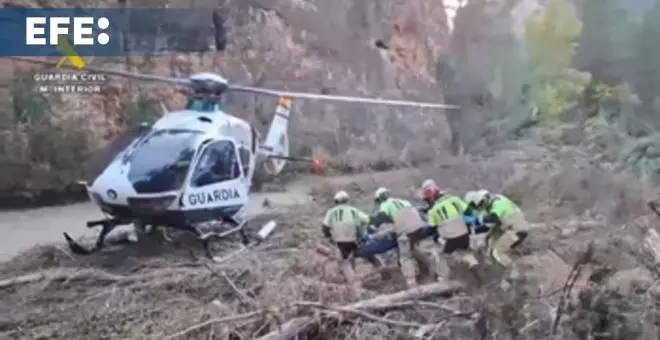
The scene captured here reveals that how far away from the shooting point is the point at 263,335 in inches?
97.3

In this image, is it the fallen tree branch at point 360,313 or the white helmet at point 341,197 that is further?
the white helmet at point 341,197

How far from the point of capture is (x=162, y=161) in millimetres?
2463

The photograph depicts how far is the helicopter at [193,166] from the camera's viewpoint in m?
2.44

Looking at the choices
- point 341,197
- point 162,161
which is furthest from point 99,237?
point 341,197

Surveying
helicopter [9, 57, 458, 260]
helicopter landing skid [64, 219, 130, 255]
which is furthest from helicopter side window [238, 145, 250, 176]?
helicopter landing skid [64, 219, 130, 255]

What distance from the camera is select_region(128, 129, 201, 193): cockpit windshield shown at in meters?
2.44

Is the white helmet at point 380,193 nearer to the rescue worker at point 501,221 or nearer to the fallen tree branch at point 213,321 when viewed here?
the rescue worker at point 501,221

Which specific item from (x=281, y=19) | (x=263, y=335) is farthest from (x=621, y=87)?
(x=263, y=335)

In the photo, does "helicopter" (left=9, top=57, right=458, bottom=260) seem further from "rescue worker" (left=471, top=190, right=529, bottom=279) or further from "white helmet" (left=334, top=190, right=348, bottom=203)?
"rescue worker" (left=471, top=190, right=529, bottom=279)

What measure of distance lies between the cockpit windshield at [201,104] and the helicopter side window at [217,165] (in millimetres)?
100

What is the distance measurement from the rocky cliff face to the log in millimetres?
384

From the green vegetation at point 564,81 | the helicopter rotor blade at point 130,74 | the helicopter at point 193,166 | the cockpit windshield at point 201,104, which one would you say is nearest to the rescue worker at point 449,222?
the green vegetation at point 564,81

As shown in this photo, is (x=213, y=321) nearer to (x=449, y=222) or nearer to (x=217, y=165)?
(x=217, y=165)

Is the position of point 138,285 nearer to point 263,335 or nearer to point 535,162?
point 263,335
